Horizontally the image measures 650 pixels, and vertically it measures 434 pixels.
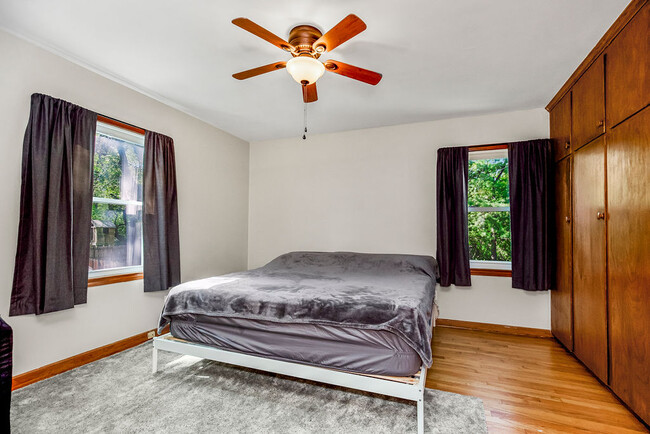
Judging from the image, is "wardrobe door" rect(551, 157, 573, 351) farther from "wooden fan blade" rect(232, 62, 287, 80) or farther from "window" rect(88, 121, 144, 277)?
"window" rect(88, 121, 144, 277)

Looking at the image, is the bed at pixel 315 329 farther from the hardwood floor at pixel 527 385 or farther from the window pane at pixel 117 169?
the window pane at pixel 117 169

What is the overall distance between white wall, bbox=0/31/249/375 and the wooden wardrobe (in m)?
3.87

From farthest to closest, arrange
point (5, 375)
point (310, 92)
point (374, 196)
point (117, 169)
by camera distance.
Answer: point (374, 196) < point (117, 169) < point (310, 92) < point (5, 375)

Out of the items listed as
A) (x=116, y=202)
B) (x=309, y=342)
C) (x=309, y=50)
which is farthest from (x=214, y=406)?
(x=309, y=50)

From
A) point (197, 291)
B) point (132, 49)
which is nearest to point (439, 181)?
point (197, 291)

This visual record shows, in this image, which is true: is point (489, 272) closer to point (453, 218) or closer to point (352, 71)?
point (453, 218)

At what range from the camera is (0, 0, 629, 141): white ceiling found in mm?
1912

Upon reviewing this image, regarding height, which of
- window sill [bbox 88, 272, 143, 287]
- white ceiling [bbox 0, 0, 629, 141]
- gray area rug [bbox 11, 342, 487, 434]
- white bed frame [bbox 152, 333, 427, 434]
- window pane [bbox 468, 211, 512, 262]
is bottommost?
gray area rug [bbox 11, 342, 487, 434]

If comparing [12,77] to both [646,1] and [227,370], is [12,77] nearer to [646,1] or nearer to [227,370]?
[227,370]

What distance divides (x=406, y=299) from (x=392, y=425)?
72 centimetres

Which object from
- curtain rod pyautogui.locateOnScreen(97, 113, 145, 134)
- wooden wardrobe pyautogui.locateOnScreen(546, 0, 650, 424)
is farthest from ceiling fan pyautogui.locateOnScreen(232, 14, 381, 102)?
wooden wardrobe pyautogui.locateOnScreen(546, 0, 650, 424)

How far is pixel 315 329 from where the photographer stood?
200 centimetres

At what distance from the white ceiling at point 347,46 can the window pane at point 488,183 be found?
2.06ft

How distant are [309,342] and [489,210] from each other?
2.78m
